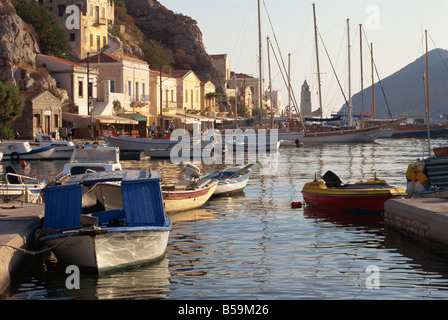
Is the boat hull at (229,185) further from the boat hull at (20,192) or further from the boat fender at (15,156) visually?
the boat fender at (15,156)

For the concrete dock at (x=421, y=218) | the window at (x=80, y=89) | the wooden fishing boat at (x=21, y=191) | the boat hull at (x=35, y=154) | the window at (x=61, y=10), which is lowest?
the concrete dock at (x=421, y=218)

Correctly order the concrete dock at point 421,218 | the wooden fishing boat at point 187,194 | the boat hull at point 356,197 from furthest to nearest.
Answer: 1. the boat hull at point 356,197
2. the wooden fishing boat at point 187,194
3. the concrete dock at point 421,218

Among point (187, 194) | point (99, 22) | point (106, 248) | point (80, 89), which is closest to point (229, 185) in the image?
point (187, 194)

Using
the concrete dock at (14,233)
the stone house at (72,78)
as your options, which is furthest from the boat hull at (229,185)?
the stone house at (72,78)

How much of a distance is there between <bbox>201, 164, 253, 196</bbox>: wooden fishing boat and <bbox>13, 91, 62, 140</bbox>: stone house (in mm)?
37939

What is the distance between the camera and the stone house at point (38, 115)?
6309cm

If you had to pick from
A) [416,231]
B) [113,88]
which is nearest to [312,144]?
[113,88]

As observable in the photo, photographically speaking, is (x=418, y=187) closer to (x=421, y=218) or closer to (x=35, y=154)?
(x=421, y=218)

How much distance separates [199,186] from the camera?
2403 cm

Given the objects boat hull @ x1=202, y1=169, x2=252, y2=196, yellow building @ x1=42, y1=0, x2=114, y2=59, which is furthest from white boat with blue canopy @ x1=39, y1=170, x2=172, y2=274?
yellow building @ x1=42, y1=0, x2=114, y2=59

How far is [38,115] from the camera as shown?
64438 millimetres

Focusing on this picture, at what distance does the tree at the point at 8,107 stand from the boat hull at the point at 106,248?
4652 cm

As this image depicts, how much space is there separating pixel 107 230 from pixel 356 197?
1092 centimetres

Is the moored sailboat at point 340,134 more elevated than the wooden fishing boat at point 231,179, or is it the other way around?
the moored sailboat at point 340,134
